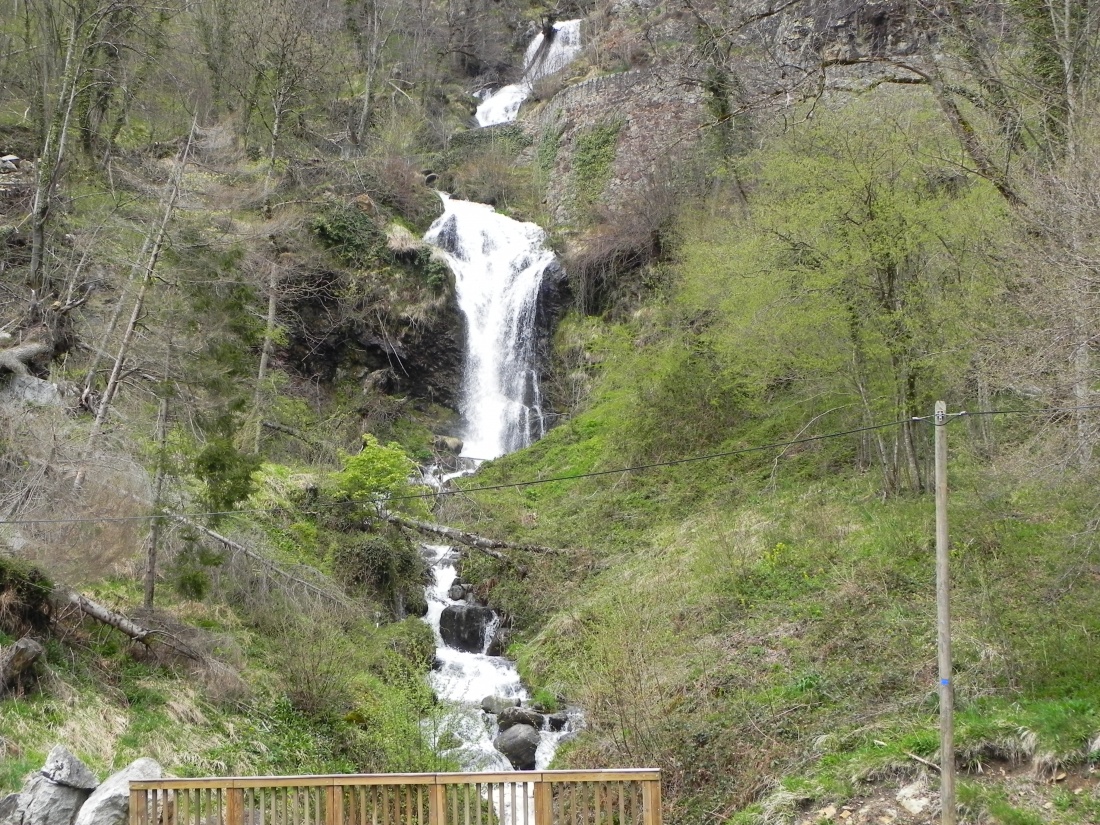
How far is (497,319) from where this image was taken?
2783 cm

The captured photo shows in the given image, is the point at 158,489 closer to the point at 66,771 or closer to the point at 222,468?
the point at 222,468

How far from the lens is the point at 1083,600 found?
8.91 meters

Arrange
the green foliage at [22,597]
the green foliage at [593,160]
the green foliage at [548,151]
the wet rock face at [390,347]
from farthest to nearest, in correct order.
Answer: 1. the green foliage at [548,151]
2. the green foliage at [593,160]
3. the wet rock face at [390,347]
4. the green foliage at [22,597]

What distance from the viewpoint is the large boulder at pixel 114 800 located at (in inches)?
305

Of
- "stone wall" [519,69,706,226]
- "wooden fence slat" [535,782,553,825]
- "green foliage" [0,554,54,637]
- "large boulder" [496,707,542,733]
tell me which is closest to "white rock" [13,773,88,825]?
A: "green foliage" [0,554,54,637]

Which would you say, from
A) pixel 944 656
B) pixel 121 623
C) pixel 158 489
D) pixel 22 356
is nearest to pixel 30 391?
pixel 22 356

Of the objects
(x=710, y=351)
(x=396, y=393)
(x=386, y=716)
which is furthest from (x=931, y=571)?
(x=396, y=393)

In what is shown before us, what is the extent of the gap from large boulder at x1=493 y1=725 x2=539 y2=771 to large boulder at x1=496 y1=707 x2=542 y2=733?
38 centimetres

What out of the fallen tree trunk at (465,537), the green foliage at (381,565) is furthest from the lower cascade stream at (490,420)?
the green foliage at (381,565)

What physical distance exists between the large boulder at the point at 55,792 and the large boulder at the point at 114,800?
0.41 ft

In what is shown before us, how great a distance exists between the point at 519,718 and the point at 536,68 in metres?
35.9

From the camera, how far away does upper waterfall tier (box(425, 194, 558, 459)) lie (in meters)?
26.3

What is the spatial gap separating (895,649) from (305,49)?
23.9m

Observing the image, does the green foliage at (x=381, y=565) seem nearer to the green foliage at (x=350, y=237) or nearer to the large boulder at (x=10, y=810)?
the large boulder at (x=10, y=810)
